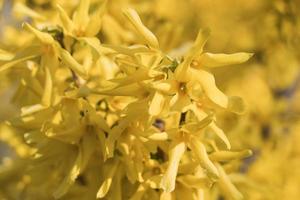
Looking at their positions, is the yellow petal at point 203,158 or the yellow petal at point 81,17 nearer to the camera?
the yellow petal at point 203,158

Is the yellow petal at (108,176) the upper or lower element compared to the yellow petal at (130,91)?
lower

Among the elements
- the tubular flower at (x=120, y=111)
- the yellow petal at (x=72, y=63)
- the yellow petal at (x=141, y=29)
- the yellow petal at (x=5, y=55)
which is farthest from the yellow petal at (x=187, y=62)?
the yellow petal at (x=5, y=55)

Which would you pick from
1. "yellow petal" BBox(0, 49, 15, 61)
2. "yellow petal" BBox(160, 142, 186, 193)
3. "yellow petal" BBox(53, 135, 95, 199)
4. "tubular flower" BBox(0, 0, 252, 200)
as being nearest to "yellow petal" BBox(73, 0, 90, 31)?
"tubular flower" BBox(0, 0, 252, 200)

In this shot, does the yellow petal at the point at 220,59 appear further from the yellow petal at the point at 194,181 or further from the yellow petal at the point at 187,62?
the yellow petal at the point at 194,181

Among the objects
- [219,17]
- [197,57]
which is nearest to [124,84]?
[197,57]

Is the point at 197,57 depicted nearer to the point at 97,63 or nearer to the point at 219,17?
the point at 97,63

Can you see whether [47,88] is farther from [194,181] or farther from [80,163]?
[194,181]

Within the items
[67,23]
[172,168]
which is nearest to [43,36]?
[67,23]

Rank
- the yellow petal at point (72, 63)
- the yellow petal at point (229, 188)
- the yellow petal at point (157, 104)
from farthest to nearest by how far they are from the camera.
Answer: the yellow petal at point (229, 188) → the yellow petal at point (72, 63) → the yellow petal at point (157, 104)
